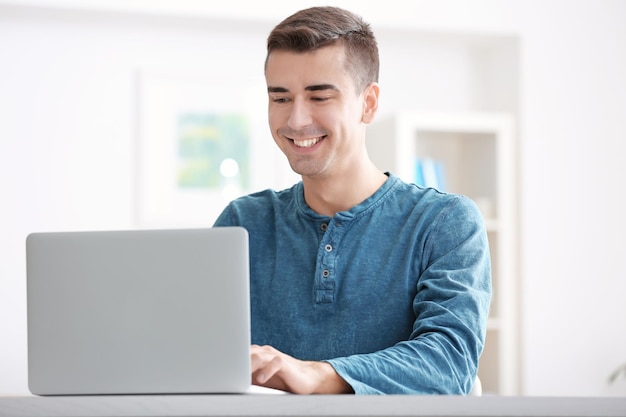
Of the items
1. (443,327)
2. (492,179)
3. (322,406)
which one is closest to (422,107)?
(492,179)

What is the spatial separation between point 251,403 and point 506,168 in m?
3.33

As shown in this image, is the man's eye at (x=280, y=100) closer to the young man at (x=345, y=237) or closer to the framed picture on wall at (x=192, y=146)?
the young man at (x=345, y=237)

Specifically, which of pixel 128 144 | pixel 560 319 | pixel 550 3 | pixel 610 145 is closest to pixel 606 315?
pixel 560 319

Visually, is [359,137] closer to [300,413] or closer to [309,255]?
[309,255]

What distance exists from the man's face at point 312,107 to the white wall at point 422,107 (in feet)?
7.03

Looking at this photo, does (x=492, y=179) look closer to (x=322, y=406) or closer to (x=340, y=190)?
(x=340, y=190)

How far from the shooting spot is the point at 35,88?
395 centimetres

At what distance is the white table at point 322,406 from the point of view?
3.34ft

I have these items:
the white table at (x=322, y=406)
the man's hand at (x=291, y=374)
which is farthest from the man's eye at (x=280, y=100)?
the white table at (x=322, y=406)

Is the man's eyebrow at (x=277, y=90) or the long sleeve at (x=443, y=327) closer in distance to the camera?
the long sleeve at (x=443, y=327)

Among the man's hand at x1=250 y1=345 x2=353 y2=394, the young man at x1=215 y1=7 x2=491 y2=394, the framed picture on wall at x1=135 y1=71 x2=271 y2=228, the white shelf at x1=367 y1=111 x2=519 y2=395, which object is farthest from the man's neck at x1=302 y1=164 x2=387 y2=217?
the framed picture on wall at x1=135 y1=71 x2=271 y2=228

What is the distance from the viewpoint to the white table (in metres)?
→ 1.02

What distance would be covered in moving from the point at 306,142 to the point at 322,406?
0.92 metres

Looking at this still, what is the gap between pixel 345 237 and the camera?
6.28 ft
